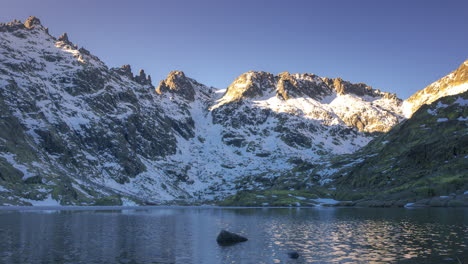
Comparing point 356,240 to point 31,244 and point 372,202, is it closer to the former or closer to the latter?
point 31,244

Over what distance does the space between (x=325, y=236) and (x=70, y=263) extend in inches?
1654

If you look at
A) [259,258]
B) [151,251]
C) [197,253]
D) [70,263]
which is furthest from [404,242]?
[70,263]

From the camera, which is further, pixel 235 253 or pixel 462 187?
pixel 462 187

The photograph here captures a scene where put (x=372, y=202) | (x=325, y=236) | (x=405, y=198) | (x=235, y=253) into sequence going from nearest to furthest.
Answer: (x=235, y=253) → (x=325, y=236) → (x=405, y=198) → (x=372, y=202)

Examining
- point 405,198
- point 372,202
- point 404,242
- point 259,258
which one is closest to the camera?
point 259,258

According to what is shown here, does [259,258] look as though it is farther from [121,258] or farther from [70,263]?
[70,263]

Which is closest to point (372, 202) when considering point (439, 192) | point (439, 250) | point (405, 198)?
point (405, 198)

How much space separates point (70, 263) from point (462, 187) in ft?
576

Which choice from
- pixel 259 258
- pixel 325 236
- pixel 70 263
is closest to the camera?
pixel 70 263

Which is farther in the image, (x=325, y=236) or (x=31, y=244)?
(x=325, y=236)

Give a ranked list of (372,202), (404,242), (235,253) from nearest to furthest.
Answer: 1. (235,253)
2. (404,242)
3. (372,202)

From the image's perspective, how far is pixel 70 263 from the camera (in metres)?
40.4

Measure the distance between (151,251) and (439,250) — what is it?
36.2m

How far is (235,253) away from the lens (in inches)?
1874
